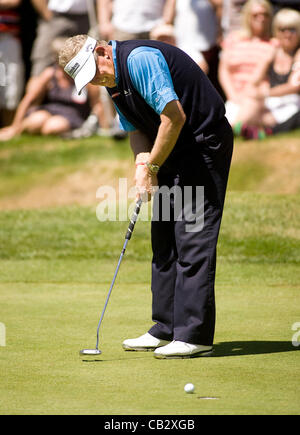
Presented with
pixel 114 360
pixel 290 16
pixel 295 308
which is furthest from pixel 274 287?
pixel 290 16

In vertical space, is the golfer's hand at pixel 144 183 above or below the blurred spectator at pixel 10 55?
below

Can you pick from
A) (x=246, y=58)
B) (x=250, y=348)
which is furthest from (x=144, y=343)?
(x=246, y=58)

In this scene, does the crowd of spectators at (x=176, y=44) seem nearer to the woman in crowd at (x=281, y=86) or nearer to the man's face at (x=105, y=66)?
the woman in crowd at (x=281, y=86)

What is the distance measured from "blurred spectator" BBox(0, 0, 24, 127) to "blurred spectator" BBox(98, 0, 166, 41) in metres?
2.15

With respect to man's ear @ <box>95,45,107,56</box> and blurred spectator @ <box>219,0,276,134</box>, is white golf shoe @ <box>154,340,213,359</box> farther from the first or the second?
blurred spectator @ <box>219,0,276,134</box>

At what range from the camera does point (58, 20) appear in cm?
1368

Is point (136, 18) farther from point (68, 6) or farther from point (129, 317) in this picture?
point (129, 317)

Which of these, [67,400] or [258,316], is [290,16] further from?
[67,400]

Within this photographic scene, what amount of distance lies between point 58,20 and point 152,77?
9.39 meters

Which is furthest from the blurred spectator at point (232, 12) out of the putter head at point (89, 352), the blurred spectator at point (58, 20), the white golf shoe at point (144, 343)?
the putter head at point (89, 352)

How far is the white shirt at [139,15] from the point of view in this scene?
12617mm

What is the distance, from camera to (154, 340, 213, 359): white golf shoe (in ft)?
15.8

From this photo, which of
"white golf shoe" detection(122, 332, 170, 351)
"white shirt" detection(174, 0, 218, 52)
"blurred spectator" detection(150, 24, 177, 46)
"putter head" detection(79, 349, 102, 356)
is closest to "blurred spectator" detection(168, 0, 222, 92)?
"white shirt" detection(174, 0, 218, 52)

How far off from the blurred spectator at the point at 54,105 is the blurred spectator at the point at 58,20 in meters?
0.35
